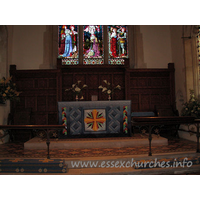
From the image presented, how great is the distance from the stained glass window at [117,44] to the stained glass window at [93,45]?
1.19 ft

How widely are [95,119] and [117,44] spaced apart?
145 inches

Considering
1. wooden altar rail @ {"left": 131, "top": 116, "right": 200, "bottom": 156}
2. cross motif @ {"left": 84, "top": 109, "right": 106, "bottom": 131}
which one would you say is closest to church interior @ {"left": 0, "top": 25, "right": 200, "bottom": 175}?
cross motif @ {"left": 84, "top": 109, "right": 106, "bottom": 131}

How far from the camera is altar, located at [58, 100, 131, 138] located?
5.46 metres

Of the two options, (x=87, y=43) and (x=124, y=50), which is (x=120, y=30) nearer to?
(x=124, y=50)

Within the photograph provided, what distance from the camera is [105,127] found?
18.1ft

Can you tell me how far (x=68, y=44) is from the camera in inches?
300

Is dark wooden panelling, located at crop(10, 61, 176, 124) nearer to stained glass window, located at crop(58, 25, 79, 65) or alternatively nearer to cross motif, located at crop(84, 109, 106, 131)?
stained glass window, located at crop(58, 25, 79, 65)

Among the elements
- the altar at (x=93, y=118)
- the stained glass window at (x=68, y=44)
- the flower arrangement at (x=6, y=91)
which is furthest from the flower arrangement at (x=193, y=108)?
the flower arrangement at (x=6, y=91)

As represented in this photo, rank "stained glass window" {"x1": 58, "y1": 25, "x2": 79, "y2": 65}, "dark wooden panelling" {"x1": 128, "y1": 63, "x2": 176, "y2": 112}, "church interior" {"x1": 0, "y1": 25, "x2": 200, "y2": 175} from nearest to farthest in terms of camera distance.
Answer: "church interior" {"x1": 0, "y1": 25, "x2": 200, "y2": 175}, "dark wooden panelling" {"x1": 128, "y1": 63, "x2": 176, "y2": 112}, "stained glass window" {"x1": 58, "y1": 25, "x2": 79, "y2": 65}

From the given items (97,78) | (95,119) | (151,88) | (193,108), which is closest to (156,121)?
(95,119)

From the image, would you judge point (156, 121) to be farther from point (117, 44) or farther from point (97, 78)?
point (117, 44)

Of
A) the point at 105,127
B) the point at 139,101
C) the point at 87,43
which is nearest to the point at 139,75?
the point at 139,101

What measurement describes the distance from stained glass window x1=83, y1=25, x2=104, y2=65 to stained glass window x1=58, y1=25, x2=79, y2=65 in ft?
1.15

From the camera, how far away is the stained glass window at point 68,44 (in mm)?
7562
